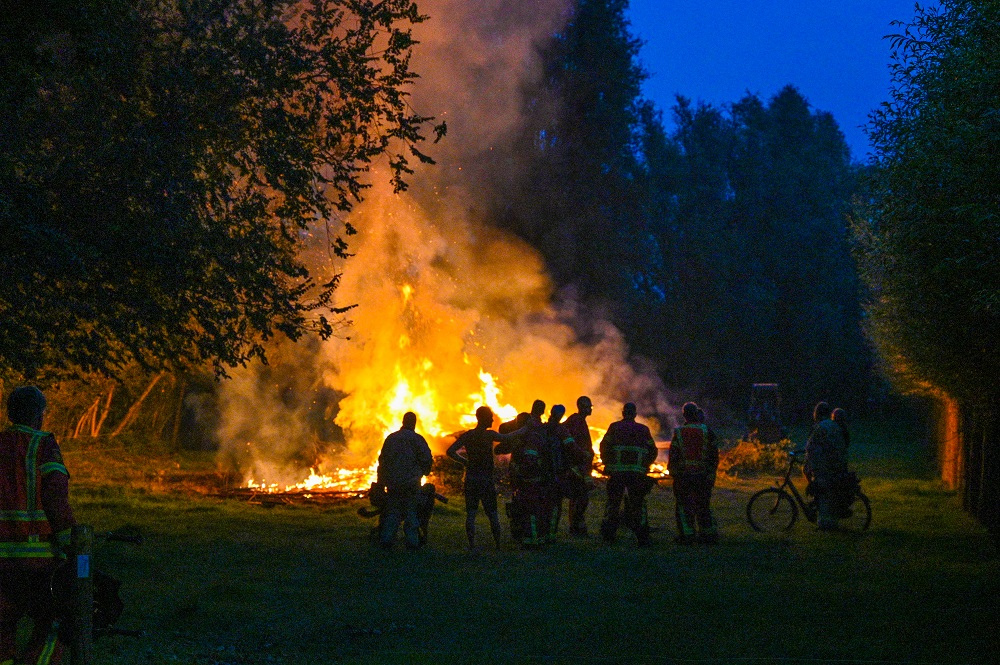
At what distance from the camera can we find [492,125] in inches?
1298

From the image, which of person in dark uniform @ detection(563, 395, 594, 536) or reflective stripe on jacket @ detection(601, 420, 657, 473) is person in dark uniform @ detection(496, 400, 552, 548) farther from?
reflective stripe on jacket @ detection(601, 420, 657, 473)

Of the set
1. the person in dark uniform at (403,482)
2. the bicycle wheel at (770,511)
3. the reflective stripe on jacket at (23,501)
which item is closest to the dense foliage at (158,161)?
the reflective stripe on jacket at (23,501)

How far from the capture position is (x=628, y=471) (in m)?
14.8

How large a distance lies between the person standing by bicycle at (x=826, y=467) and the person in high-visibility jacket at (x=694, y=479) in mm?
2267

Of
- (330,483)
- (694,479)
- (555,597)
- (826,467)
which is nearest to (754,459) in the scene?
(826,467)

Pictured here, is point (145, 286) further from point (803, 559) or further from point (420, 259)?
point (420, 259)

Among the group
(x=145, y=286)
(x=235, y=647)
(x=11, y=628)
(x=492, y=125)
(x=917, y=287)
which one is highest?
(x=492, y=125)

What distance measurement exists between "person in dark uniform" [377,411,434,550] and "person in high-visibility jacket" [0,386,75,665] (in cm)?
820

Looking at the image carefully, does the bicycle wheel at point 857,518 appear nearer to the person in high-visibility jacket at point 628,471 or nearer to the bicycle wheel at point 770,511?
the bicycle wheel at point 770,511

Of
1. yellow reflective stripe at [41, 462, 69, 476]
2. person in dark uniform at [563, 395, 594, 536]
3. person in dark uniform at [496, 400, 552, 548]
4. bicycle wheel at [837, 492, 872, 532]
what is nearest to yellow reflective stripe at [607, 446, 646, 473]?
person in dark uniform at [563, 395, 594, 536]

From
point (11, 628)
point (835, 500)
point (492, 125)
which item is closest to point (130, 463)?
point (492, 125)

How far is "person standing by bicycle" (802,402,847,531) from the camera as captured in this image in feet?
52.6

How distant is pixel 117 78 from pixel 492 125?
2322 centimetres

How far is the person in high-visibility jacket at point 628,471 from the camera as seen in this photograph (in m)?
14.6
